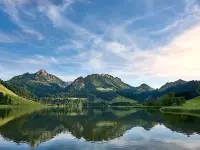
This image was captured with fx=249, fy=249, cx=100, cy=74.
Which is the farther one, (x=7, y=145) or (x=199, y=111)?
(x=199, y=111)

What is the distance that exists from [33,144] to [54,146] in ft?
18.9

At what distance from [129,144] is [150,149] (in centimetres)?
764

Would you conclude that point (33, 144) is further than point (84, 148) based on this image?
Yes

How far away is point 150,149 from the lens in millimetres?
49844

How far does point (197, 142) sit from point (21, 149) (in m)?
39.1

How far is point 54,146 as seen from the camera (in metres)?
54.6

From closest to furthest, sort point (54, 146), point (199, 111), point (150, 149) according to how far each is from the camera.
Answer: point (150, 149) → point (54, 146) → point (199, 111)

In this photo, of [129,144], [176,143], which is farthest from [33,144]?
[176,143]

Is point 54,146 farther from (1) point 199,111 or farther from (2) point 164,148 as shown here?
(1) point 199,111

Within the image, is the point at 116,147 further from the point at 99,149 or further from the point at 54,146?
the point at 54,146

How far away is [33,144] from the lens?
57.0 m

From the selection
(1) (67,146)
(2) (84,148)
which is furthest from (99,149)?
(1) (67,146)

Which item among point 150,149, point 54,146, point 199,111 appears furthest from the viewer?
point 199,111

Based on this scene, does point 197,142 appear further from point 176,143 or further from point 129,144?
point 129,144
